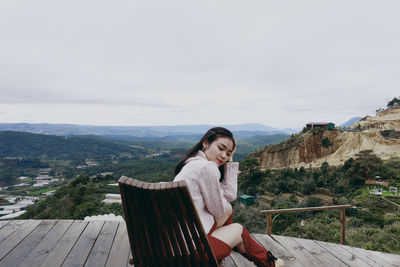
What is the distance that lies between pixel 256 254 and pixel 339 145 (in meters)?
23.0

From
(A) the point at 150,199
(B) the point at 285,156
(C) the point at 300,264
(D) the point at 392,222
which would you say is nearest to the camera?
(A) the point at 150,199

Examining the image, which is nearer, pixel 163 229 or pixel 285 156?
pixel 163 229

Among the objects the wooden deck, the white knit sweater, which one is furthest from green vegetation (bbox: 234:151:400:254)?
the white knit sweater

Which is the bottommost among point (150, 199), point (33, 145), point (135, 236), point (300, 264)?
point (33, 145)

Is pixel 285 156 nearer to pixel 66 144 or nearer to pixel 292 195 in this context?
pixel 292 195

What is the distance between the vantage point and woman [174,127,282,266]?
105 centimetres

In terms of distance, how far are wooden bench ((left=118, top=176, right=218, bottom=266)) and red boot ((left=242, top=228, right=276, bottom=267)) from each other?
42 cm

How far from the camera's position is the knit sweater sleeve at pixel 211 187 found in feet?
3.38

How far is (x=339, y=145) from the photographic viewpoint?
2106 centimetres

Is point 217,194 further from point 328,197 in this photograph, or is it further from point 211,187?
point 328,197

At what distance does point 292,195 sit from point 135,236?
1575 centimetres

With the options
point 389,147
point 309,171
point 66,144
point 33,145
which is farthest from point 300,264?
point 33,145

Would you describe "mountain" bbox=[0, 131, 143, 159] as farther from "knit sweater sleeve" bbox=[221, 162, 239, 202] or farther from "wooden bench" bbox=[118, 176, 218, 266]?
"wooden bench" bbox=[118, 176, 218, 266]

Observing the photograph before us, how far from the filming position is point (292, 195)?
1505 centimetres
